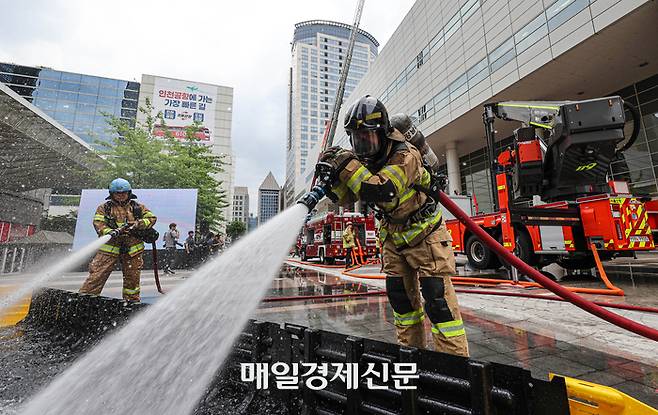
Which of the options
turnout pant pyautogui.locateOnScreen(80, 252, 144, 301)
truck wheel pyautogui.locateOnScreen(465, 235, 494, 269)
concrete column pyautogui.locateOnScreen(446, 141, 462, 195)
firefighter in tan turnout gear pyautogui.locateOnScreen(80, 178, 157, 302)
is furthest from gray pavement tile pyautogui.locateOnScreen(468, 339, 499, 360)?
concrete column pyautogui.locateOnScreen(446, 141, 462, 195)

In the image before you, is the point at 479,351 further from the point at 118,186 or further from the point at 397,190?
the point at 118,186

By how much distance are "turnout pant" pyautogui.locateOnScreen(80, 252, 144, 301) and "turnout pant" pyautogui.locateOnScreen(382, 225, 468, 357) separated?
11.7 feet

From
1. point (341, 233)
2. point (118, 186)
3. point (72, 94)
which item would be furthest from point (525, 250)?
point (72, 94)

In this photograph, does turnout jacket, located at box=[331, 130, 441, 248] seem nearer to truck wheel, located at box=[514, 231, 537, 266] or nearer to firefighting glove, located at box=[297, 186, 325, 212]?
firefighting glove, located at box=[297, 186, 325, 212]

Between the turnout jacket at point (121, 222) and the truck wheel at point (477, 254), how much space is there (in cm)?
710

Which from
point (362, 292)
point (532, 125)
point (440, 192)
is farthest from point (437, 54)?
point (440, 192)

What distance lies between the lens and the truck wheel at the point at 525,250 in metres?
6.20

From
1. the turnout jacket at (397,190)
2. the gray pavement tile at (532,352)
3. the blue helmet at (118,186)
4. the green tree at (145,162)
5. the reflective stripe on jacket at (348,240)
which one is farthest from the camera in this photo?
the green tree at (145,162)

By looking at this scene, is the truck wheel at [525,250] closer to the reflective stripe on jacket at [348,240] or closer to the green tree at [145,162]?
the reflective stripe on jacket at [348,240]

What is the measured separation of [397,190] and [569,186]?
5921 millimetres

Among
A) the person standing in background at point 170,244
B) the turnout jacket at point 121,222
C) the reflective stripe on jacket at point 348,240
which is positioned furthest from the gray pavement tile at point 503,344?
the person standing in background at point 170,244

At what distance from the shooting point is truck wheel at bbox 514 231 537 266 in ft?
20.4

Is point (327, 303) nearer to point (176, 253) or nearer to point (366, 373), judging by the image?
point (366, 373)

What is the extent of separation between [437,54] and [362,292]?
2197 centimetres
